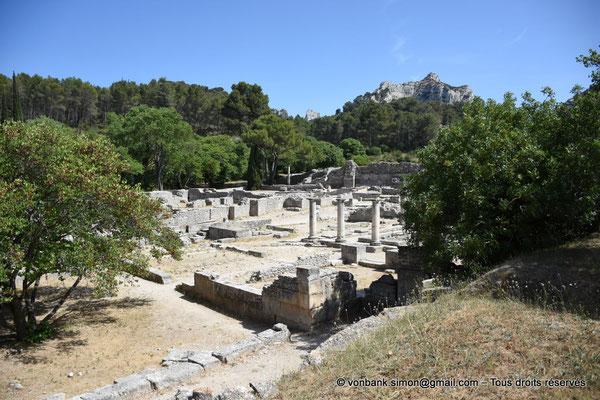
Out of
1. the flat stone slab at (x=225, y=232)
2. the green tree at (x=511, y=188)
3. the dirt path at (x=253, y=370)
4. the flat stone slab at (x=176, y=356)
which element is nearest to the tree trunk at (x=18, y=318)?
the flat stone slab at (x=176, y=356)

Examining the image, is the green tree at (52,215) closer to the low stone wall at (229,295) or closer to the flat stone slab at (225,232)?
the low stone wall at (229,295)

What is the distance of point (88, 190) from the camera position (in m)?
9.72

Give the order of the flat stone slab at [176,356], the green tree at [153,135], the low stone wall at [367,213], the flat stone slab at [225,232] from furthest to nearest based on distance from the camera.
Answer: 1. the green tree at [153,135]
2. the low stone wall at [367,213]
3. the flat stone slab at [225,232]
4. the flat stone slab at [176,356]

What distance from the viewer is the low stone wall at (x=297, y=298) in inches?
426

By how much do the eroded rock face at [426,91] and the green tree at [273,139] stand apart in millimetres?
97013

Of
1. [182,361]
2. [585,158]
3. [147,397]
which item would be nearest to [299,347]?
[182,361]

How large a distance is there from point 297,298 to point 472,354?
5.76 meters

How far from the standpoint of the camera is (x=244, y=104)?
74.2 metres

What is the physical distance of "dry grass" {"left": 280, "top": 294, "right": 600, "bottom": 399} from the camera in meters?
5.05

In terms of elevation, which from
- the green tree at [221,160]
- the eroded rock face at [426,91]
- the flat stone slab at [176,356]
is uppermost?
the eroded rock face at [426,91]

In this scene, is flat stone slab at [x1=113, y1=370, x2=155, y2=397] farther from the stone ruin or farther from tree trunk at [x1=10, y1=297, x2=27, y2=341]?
the stone ruin

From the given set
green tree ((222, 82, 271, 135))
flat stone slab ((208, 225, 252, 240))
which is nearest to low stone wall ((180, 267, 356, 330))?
flat stone slab ((208, 225, 252, 240))

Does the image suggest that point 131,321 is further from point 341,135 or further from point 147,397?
point 341,135

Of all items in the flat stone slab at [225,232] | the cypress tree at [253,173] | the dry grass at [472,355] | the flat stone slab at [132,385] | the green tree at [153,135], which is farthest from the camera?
the cypress tree at [253,173]
